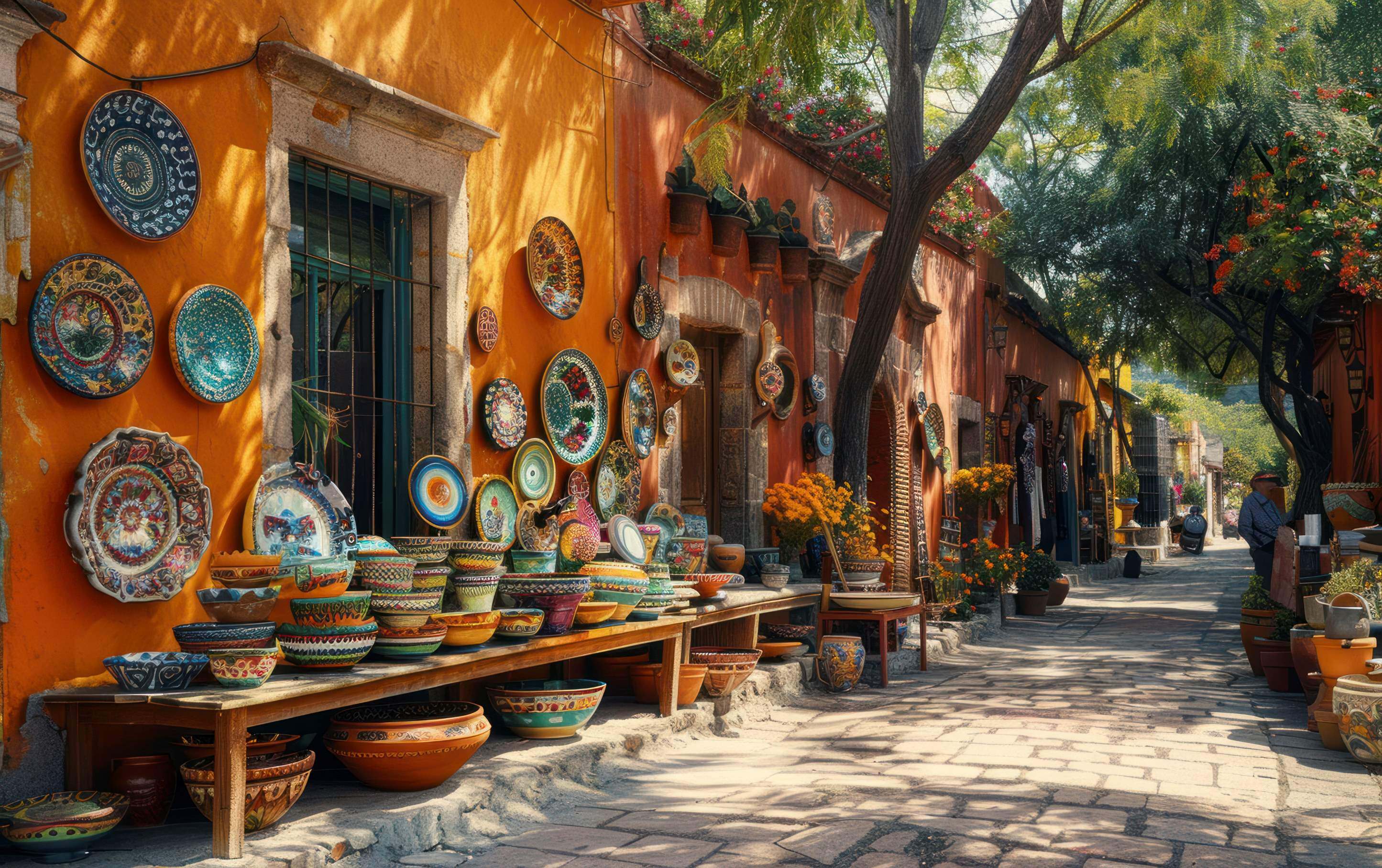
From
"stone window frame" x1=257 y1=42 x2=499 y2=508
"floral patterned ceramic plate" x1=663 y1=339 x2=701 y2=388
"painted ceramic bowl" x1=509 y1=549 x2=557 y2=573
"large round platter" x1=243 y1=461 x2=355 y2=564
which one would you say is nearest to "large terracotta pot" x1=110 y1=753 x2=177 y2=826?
"large round platter" x1=243 y1=461 x2=355 y2=564

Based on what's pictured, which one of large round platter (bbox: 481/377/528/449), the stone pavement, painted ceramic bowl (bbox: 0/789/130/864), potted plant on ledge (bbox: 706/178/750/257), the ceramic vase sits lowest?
the stone pavement

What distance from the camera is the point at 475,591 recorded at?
4398mm

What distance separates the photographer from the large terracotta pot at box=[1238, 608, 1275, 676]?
25.0ft

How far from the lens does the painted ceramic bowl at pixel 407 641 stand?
156 inches

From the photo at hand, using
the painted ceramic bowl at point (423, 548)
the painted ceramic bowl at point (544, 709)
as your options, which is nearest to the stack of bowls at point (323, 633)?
the painted ceramic bowl at point (423, 548)

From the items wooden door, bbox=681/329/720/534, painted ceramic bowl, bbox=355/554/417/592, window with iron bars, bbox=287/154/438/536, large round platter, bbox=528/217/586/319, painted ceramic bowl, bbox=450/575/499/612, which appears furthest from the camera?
wooden door, bbox=681/329/720/534

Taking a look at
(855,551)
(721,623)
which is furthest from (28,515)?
(855,551)

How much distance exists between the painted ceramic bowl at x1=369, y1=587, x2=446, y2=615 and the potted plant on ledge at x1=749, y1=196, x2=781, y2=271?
4.58m

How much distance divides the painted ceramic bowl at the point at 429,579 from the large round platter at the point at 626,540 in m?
1.52

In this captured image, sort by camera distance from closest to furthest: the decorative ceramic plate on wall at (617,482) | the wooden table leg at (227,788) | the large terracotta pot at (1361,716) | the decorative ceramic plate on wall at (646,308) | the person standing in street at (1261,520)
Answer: the wooden table leg at (227,788) → the large terracotta pot at (1361,716) → the decorative ceramic plate on wall at (617,482) → the decorative ceramic plate on wall at (646,308) → the person standing in street at (1261,520)

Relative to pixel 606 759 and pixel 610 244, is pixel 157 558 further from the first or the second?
pixel 610 244

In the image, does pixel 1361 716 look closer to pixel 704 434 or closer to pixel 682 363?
pixel 682 363

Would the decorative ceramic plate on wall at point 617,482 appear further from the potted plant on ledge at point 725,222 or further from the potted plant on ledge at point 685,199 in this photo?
the potted plant on ledge at point 725,222

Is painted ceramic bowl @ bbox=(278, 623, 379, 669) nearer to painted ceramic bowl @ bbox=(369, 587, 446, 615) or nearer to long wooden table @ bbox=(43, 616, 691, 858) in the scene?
long wooden table @ bbox=(43, 616, 691, 858)
